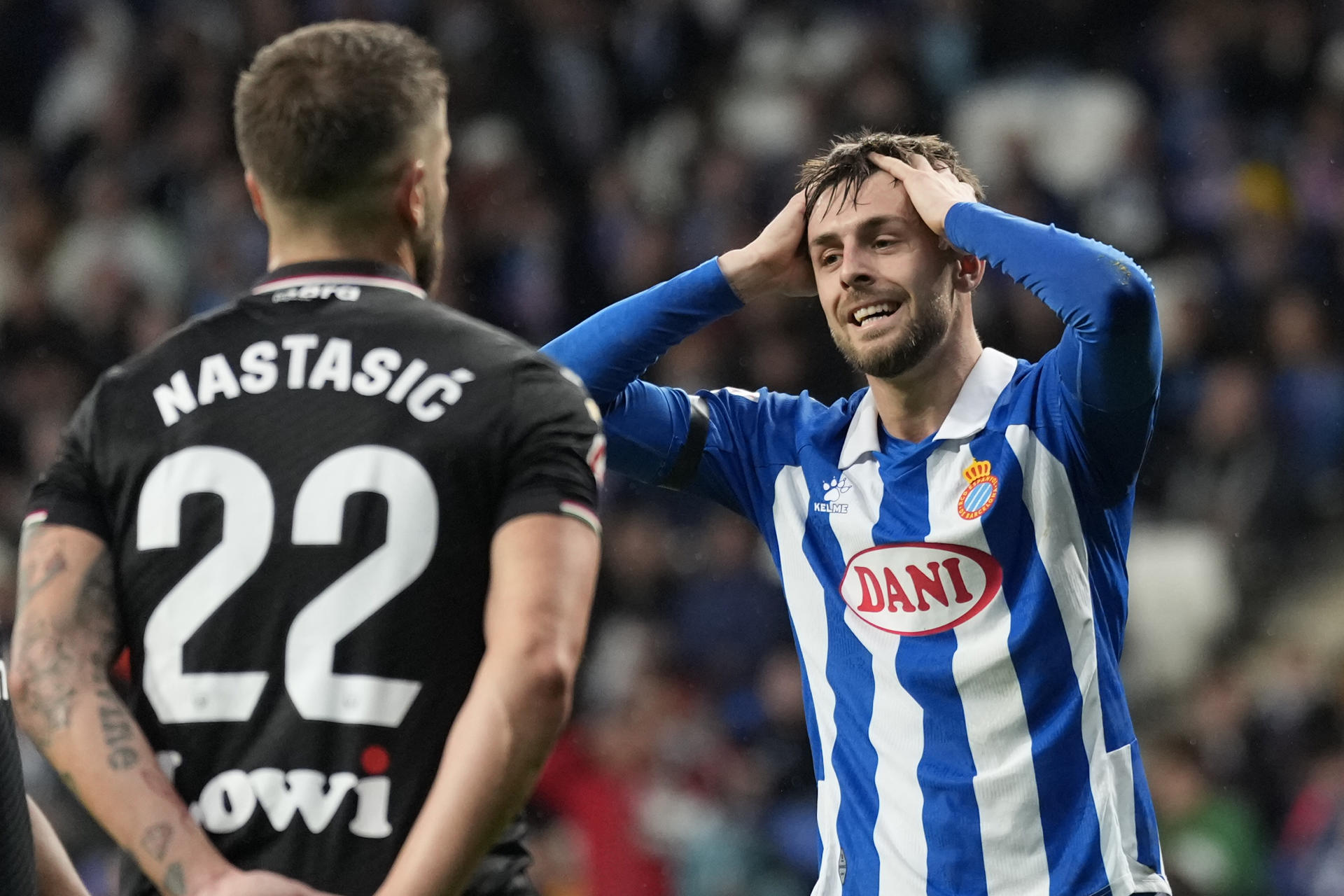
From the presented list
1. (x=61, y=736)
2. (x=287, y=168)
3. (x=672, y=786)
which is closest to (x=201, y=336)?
(x=287, y=168)

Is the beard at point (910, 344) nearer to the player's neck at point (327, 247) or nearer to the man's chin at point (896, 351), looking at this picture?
the man's chin at point (896, 351)

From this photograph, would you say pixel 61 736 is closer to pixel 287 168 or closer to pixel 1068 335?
pixel 287 168

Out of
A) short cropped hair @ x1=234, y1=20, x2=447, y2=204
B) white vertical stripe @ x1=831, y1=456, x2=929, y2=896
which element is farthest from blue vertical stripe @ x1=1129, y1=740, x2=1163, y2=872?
short cropped hair @ x1=234, y1=20, x2=447, y2=204

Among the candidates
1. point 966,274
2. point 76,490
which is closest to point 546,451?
point 76,490

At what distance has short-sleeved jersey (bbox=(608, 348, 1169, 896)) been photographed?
323 cm

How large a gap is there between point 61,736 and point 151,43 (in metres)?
10.4

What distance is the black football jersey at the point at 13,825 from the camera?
9.30 ft

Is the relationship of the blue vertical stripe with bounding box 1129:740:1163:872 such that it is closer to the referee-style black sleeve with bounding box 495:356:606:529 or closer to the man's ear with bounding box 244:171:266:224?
the referee-style black sleeve with bounding box 495:356:606:529

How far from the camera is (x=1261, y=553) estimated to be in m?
8.13

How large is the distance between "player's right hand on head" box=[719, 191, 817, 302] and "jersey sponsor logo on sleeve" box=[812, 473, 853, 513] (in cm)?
47

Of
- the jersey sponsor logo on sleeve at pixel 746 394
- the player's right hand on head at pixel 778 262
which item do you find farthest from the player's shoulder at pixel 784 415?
the player's right hand on head at pixel 778 262

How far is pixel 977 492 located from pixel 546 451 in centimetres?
143

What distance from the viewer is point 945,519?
3422mm

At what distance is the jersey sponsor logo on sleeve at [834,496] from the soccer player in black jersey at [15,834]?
1682 millimetres
